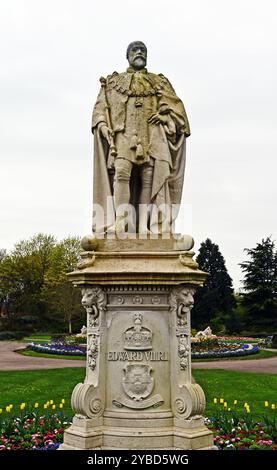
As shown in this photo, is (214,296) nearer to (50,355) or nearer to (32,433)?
(50,355)

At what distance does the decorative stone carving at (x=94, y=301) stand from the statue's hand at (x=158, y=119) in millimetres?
2504

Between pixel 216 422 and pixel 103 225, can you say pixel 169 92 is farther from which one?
pixel 216 422

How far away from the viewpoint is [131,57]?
801cm

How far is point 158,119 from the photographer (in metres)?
7.59

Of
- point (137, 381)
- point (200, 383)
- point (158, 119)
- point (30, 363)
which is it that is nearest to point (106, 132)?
point (158, 119)

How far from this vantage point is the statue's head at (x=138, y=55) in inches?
313

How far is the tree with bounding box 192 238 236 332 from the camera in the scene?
170 feet

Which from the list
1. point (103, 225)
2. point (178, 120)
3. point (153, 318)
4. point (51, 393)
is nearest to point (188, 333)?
point (153, 318)

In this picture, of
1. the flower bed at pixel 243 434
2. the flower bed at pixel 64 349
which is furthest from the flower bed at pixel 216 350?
the flower bed at pixel 243 434

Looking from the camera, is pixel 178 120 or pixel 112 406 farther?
pixel 178 120

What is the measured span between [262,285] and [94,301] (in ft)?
146

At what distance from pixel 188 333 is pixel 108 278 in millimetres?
1247

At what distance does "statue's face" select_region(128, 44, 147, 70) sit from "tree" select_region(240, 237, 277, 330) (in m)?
41.9

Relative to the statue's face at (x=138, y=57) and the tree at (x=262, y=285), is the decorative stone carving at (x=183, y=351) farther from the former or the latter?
the tree at (x=262, y=285)
